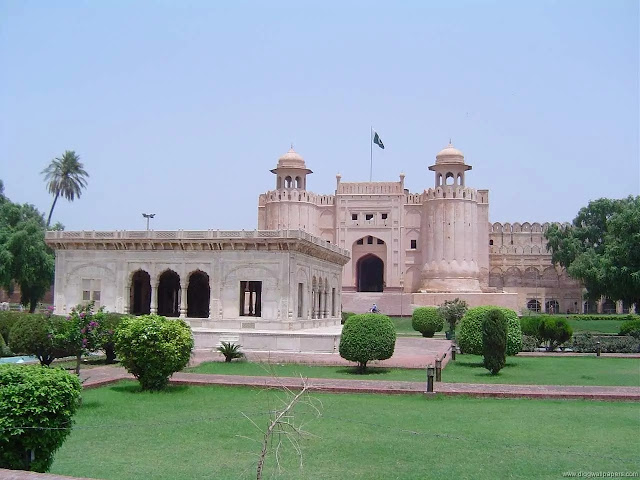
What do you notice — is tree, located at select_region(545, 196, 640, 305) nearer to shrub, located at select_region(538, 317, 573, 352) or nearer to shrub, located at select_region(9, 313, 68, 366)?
shrub, located at select_region(538, 317, 573, 352)

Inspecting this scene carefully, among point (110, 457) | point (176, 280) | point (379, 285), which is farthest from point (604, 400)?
point (379, 285)

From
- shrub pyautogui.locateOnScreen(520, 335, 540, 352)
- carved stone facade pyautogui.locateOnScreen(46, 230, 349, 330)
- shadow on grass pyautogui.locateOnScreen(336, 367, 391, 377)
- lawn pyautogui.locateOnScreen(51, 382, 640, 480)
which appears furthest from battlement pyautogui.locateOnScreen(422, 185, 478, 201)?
lawn pyautogui.locateOnScreen(51, 382, 640, 480)

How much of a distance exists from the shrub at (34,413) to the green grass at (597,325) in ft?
102

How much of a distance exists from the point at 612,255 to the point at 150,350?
27.0 metres

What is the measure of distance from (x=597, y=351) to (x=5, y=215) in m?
31.0

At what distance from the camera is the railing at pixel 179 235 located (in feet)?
80.3

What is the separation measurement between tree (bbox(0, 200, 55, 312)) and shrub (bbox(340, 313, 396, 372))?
23.8m

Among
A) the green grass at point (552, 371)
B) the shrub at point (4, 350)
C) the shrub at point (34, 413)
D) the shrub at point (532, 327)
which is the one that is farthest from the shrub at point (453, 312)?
the shrub at point (34, 413)

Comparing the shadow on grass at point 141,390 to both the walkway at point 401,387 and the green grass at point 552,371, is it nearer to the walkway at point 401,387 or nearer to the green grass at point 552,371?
the walkway at point 401,387

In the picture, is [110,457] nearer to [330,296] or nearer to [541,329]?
[541,329]

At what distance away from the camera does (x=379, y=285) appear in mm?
55812

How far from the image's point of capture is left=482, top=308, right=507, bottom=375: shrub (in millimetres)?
16766

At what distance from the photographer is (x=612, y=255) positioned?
34.7 meters

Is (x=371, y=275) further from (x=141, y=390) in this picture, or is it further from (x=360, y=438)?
(x=360, y=438)
